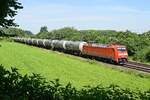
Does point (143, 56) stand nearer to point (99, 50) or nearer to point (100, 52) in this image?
point (99, 50)

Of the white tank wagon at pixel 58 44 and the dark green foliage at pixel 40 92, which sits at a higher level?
the dark green foliage at pixel 40 92

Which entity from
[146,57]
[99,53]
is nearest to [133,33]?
[146,57]

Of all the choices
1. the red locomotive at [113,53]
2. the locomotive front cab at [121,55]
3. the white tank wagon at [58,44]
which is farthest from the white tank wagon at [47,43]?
the locomotive front cab at [121,55]

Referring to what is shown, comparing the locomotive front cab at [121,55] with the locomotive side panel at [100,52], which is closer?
the locomotive front cab at [121,55]

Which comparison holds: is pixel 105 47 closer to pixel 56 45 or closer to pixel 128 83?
pixel 128 83

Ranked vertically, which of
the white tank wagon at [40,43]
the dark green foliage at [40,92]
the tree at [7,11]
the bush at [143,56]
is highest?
the tree at [7,11]

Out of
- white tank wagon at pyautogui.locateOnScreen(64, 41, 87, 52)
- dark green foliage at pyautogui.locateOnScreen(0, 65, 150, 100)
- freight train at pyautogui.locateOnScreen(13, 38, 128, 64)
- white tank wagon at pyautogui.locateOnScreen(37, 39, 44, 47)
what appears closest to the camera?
dark green foliage at pyautogui.locateOnScreen(0, 65, 150, 100)

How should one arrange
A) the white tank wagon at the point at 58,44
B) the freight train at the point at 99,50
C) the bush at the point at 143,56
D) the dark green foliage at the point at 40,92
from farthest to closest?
the white tank wagon at the point at 58,44, the bush at the point at 143,56, the freight train at the point at 99,50, the dark green foliage at the point at 40,92

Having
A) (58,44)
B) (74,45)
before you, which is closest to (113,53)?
(74,45)

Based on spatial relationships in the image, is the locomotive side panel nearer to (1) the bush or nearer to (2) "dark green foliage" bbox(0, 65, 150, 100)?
(1) the bush

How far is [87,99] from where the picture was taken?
702cm

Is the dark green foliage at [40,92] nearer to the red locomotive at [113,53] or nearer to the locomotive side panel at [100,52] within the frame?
the red locomotive at [113,53]

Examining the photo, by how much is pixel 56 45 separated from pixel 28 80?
75.5 m

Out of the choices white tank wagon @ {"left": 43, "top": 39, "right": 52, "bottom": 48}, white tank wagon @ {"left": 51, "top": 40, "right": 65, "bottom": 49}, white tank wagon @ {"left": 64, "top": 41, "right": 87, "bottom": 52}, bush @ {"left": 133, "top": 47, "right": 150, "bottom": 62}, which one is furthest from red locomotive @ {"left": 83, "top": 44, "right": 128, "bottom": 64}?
white tank wagon @ {"left": 43, "top": 39, "right": 52, "bottom": 48}
